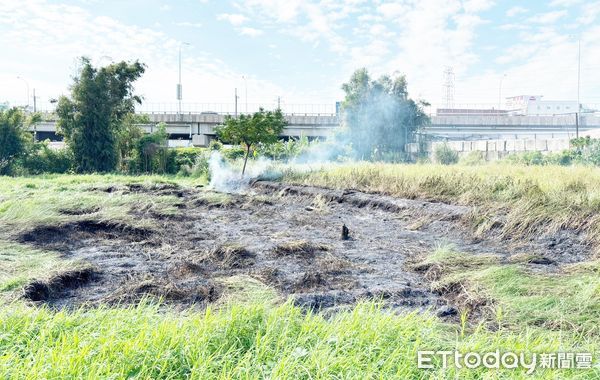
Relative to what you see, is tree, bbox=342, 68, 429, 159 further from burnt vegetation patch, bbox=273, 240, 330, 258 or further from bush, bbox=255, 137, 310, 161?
burnt vegetation patch, bbox=273, 240, 330, 258

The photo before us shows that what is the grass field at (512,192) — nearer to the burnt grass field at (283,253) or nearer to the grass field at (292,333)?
the burnt grass field at (283,253)

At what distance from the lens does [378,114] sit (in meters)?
25.9

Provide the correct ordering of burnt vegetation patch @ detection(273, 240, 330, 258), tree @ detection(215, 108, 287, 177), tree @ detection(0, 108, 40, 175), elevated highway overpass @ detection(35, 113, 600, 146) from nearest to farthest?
burnt vegetation patch @ detection(273, 240, 330, 258)
tree @ detection(215, 108, 287, 177)
tree @ detection(0, 108, 40, 175)
elevated highway overpass @ detection(35, 113, 600, 146)

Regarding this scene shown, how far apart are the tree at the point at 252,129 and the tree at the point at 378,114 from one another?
33.9ft

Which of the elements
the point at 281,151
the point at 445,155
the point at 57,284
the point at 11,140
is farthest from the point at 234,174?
the point at 57,284

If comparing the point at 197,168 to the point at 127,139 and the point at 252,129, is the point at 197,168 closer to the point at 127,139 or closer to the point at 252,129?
the point at 127,139

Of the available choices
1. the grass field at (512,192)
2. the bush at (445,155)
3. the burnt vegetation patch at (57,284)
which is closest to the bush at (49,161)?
the grass field at (512,192)

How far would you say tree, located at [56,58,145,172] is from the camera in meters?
20.7

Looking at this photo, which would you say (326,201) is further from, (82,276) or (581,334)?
(581,334)

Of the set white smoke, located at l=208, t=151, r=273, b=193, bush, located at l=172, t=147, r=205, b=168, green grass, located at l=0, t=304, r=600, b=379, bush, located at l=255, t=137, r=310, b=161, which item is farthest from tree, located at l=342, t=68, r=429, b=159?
green grass, located at l=0, t=304, r=600, b=379

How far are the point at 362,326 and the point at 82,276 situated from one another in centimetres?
304

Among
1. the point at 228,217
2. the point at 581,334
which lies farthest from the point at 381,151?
the point at 581,334

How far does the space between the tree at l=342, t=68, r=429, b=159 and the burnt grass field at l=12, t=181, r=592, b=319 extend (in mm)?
16846

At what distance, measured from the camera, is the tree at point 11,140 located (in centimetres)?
1995
